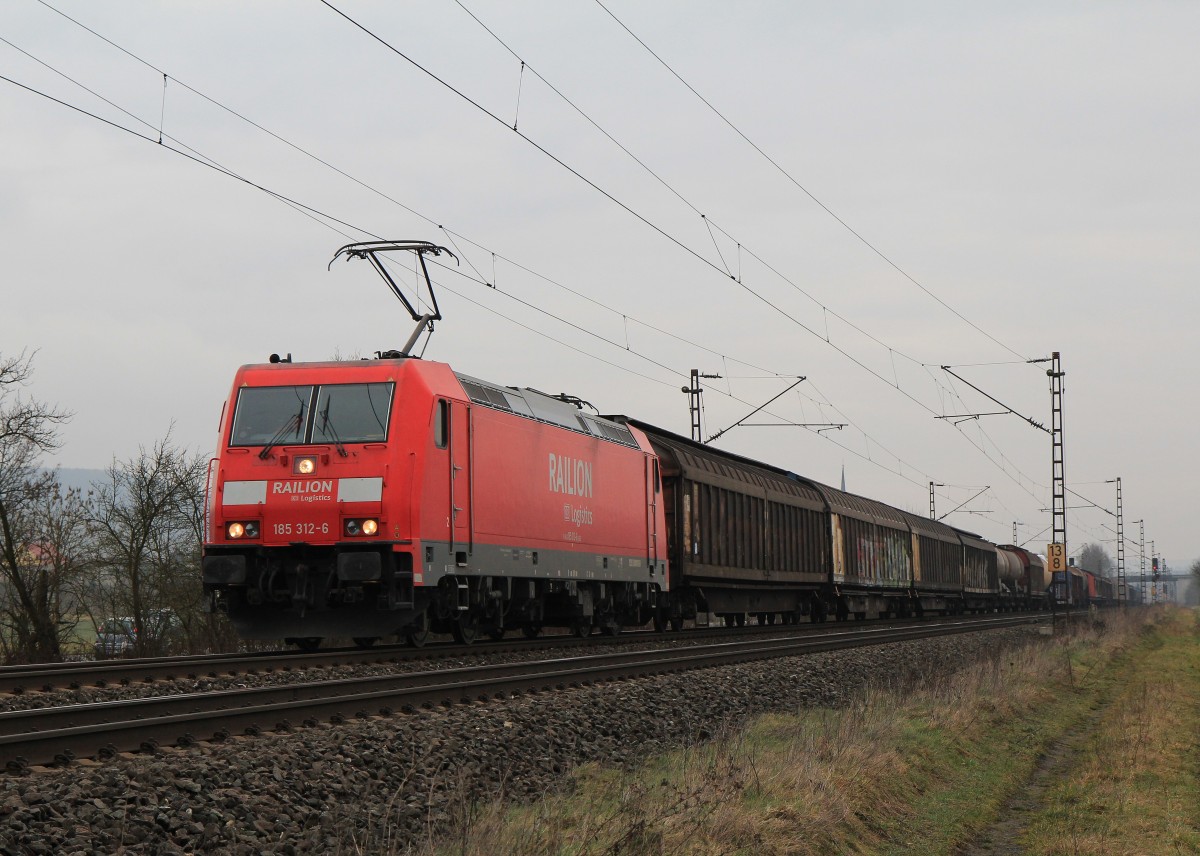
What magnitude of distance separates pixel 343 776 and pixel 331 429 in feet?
27.3

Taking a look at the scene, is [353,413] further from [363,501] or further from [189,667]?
[189,667]

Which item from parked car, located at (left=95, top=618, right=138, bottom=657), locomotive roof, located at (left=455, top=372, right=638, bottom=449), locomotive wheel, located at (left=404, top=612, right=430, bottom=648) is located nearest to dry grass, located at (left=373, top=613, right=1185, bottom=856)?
locomotive wheel, located at (left=404, top=612, right=430, bottom=648)

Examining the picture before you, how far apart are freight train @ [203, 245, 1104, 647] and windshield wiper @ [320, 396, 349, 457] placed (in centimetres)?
3

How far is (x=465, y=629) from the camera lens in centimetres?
1792

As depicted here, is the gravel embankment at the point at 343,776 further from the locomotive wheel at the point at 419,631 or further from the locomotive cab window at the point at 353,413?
the locomotive cab window at the point at 353,413

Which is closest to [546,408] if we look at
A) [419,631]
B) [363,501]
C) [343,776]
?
[419,631]

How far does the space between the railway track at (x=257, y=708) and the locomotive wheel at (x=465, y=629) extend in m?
2.47

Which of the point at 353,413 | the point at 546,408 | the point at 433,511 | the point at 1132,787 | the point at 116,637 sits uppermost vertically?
the point at 546,408

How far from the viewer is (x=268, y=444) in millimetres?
15828

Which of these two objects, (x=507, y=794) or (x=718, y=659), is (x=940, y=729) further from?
(x=507, y=794)

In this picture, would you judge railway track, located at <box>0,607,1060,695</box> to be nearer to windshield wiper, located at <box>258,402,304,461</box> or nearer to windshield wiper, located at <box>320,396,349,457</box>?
windshield wiper, located at <box>320,396,349,457</box>

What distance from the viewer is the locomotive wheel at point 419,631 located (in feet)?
55.1

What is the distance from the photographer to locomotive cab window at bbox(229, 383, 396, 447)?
15.6 metres

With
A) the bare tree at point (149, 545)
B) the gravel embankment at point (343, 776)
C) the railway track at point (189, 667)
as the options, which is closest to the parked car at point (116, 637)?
the bare tree at point (149, 545)
